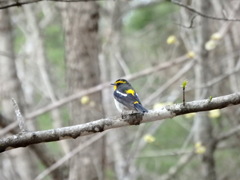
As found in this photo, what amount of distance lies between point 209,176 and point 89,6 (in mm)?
3143

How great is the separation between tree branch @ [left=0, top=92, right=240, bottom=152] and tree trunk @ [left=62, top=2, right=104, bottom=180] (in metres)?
3.46

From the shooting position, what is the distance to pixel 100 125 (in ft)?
10.4

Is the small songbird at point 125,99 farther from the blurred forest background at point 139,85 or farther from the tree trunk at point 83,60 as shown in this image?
the tree trunk at point 83,60

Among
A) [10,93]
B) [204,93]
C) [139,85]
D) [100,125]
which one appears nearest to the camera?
[100,125]

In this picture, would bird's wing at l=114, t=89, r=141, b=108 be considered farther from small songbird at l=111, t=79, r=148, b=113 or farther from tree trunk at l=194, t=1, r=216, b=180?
tree trunk at l=194, t=1, r=216, b=180

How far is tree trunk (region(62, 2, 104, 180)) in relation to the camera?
22.1ft

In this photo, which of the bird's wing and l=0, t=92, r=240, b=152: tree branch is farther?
the bird's wing

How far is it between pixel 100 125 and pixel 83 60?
12.3ft

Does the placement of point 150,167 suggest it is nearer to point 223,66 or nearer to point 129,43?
point 223,66

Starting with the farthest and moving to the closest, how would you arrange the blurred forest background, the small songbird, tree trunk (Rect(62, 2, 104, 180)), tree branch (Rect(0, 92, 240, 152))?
tree trunk (Rect(62, 2, 104, 180)), the blurred forest background, the small songbird, tree branch (Rect(0, 92, 240, 152))

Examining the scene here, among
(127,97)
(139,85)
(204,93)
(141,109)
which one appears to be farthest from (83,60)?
(139,85)

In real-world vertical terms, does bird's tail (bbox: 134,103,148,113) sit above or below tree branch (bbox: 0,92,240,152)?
below

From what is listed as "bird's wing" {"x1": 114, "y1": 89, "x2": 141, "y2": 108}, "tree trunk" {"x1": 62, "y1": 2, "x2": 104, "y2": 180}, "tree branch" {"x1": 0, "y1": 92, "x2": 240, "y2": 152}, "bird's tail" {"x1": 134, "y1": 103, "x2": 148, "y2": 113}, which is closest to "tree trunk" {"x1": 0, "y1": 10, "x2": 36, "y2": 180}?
"tree trunk" {"x1": 62, "y1": 2, "x2": 104, "y2": 180}

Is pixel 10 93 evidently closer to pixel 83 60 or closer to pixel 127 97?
pixel 83 60
